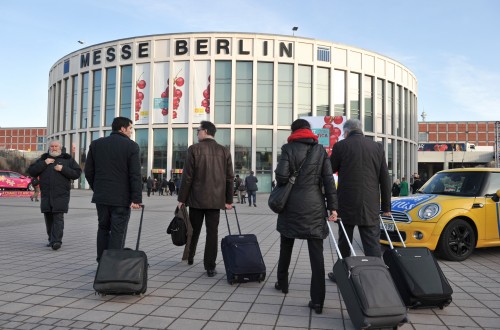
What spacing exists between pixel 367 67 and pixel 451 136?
63639 mm

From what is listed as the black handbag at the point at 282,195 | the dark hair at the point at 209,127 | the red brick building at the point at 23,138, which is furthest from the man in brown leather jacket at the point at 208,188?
the red brick building at the point at 23,138

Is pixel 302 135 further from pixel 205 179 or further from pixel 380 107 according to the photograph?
pixel 380 107

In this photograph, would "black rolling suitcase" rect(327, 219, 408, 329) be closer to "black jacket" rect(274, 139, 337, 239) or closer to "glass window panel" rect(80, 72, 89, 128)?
"black jacket" rect(274, 139, 337, 239)

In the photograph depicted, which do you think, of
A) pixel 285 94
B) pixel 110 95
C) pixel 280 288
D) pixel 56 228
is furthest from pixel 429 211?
pixel 110 95

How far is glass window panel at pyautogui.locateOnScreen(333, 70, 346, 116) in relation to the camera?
1609 inches

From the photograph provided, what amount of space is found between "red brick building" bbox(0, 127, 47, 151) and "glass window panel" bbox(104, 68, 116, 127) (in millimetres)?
84661

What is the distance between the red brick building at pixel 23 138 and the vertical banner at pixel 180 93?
90.9 meters

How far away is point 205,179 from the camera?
5.17 metres

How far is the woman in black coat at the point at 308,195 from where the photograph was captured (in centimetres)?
396

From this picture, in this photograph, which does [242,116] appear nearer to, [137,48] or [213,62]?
[213,62]

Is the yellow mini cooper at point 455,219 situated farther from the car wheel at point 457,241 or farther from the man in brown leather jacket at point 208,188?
the man in brown leather jacket at point 208,188

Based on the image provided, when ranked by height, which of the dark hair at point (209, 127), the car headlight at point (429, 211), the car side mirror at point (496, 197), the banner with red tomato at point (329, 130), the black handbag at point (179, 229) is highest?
the banner with red tomato at point (329, 130)

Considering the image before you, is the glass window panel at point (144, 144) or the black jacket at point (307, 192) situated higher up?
the glass window panel at point (144, 144)

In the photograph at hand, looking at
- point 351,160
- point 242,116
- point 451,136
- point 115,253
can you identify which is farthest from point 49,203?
point 451,136
